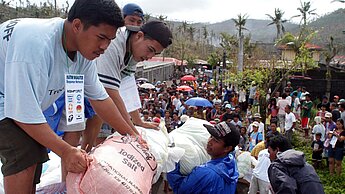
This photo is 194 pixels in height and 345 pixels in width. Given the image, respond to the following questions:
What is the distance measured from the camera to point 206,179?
9.32 ft

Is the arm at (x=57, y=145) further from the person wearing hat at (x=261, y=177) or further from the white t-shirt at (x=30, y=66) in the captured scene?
the person wearing hat at (x=261, y=177)

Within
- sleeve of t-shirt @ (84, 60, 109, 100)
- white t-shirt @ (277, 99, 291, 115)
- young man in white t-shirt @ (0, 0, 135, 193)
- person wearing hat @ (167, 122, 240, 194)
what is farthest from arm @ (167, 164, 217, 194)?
white t-shirt @ (277, 99, 291, 115)

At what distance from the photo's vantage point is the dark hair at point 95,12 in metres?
1.50

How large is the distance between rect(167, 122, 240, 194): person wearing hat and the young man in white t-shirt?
4.63 feet

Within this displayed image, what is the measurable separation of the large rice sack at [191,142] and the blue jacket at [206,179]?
0.28 ft

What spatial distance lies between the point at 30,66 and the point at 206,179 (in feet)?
5.82

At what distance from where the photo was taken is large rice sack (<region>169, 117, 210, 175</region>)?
9.77ft

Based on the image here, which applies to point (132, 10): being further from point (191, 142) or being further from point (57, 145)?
point (57, 145)

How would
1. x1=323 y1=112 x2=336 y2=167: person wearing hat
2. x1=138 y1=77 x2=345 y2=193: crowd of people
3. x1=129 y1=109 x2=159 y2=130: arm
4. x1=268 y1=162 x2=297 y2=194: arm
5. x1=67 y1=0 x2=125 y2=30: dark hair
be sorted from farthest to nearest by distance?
x1=323 y1=112 x2=336 y2=167: person wearing hat, x1=138 y1=77 x2=345 y2=193: crowd of people, x1=268 y1=162 x2=297 y2=194: arm, x1=129 y1=109 x2=159 y2=130: arm, x1=67 y1=0 x2=125 y2=30: dark hair

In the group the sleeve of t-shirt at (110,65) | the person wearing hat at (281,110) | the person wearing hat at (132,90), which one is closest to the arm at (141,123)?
the person wearing hat at (132,90)

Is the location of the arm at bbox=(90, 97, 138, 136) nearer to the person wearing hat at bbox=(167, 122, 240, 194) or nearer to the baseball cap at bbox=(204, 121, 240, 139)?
the person wearing hat at bbox=(167, 122, 240, 194)

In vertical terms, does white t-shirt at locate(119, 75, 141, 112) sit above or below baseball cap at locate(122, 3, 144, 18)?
below

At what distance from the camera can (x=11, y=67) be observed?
1.41 m

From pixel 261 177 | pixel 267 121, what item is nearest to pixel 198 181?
pixel 261 177
